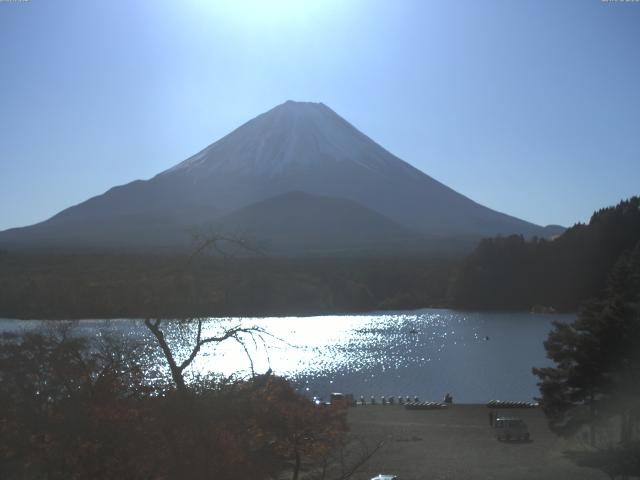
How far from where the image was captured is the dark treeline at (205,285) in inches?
296

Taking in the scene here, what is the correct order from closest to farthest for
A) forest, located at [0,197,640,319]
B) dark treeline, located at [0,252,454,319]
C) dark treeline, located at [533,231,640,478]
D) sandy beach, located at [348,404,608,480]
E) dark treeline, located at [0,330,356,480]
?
1. dark treeline, located at [0,330,356,480]
2. dark treeline, located at [0,252,454,319]
3. sandy beach, located at [348,404,608,480]
4. dark treeline, located at [533,231,640,478]
5. forest, located at [0,197,640,319]

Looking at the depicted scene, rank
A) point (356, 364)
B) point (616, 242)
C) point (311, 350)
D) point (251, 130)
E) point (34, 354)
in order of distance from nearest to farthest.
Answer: point (34, 354), point (356, 364), point (311, 350), point (616, 242), point (251, 130)

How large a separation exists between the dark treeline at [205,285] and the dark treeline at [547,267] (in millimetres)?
5493

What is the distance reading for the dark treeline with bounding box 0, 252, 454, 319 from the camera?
752 centimetres

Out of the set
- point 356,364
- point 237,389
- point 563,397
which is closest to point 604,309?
point 563,397

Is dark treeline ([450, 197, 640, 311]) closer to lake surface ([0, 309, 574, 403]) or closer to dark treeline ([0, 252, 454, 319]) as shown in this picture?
dark treeline ([0, 252, 454, 319])

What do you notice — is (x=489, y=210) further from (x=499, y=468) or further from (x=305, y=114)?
(x=499, y=468)

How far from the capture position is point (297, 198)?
103m

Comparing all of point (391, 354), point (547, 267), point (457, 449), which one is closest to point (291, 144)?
point (547, 267)

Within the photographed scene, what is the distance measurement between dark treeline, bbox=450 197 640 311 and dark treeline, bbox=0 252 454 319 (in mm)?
5493

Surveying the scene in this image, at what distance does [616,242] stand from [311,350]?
34.1 meters

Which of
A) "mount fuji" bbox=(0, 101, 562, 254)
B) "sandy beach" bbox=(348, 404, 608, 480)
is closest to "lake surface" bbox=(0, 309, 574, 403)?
"sandy beach" bbox=(348, 404, 608, 480)

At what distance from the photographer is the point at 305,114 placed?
403 ft

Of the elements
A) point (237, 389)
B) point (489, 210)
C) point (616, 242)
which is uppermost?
point (489, 210)
